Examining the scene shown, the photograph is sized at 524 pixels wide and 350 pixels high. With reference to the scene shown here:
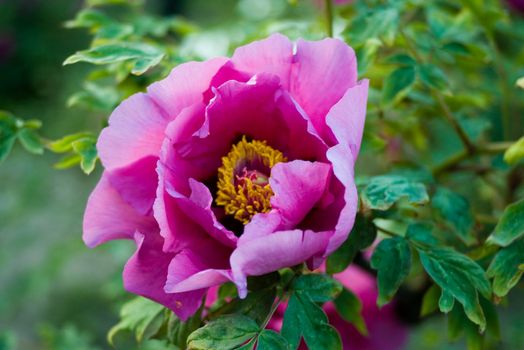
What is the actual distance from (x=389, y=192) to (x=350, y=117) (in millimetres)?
113

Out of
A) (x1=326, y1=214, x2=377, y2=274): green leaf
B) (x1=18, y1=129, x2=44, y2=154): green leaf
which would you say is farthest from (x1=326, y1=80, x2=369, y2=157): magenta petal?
(x1=18, y1=129, x2=44, y2=154): green leaf

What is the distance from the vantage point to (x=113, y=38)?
2.83 feet

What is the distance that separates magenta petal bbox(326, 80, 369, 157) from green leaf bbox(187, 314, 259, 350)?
6.9 inches

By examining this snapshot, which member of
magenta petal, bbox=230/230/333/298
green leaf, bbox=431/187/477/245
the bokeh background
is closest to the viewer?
magenta petal, bbox=230/230/333/298

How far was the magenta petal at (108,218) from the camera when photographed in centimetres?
67

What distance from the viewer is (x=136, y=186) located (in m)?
0.68

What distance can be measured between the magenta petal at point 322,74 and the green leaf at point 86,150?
219 mm

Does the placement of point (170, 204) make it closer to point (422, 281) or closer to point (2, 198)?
point (422, 281)

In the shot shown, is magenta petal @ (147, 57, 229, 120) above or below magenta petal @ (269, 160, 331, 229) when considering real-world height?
above

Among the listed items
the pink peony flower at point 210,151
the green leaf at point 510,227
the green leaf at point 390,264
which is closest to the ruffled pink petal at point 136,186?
the pink peony flower at point 210,151

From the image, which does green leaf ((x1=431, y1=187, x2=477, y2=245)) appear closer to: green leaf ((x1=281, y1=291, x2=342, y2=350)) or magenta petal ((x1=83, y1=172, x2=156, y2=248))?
green leaf ((x1=281, y1=291, x2=342, y2=350))

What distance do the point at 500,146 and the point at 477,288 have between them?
300mm

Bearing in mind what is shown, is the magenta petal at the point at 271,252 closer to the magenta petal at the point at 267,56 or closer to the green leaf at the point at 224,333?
the green leaf at the point at 224,333

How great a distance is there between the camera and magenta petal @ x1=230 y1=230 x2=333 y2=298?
56 centimetres
